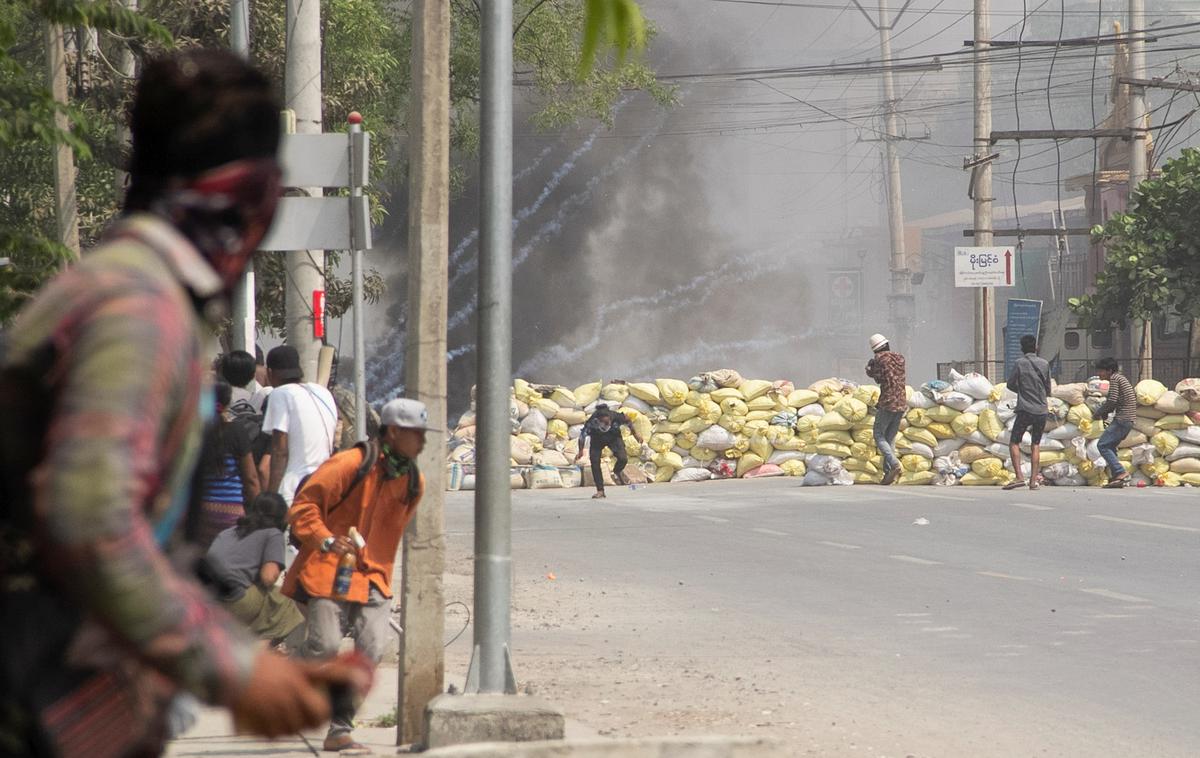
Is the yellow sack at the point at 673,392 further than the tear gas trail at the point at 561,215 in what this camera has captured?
No

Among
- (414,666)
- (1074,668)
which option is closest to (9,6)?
(414,666)

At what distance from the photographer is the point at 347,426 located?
9094 mm

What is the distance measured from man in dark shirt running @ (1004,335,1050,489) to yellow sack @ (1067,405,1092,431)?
1.55 metres

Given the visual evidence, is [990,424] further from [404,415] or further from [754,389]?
[404,415]

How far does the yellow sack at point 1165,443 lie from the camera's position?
21.1 metres

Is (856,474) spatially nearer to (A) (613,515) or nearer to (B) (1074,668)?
(A) (613,515)

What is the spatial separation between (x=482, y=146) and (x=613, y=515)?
460 inches

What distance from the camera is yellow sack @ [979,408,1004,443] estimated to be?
21656 millimetres

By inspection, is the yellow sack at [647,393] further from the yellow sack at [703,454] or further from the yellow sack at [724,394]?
the yellow sack at [703,454]

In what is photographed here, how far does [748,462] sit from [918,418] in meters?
2.96

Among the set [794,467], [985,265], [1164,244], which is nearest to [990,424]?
[794,467]

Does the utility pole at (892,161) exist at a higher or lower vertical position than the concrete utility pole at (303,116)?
higher

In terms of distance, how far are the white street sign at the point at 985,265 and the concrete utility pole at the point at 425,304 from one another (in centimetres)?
2737

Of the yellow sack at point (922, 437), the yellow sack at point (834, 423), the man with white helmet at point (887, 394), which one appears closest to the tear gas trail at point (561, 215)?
the yellow sack at point (834, 423)
